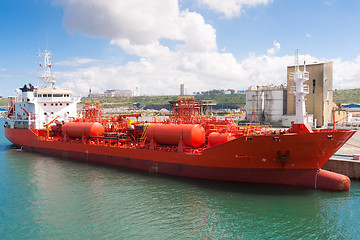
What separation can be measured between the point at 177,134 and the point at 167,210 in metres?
5.87

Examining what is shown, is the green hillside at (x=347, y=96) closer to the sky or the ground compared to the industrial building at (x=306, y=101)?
closer to the sky

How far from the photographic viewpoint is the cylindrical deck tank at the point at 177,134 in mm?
17578

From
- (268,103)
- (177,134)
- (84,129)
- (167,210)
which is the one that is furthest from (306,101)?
(167,210)

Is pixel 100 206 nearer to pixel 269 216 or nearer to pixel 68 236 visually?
pixel 68 236

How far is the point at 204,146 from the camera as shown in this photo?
61.5 feet

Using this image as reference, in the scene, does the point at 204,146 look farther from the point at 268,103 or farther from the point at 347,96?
the point at 347,96

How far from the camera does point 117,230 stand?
449 inches

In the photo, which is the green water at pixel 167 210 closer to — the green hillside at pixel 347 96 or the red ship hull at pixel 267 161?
the red ship hull at pixel 267 161

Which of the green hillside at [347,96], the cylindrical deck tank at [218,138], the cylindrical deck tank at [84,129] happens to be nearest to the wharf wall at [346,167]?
the cylindrical deck tank at [218,138]

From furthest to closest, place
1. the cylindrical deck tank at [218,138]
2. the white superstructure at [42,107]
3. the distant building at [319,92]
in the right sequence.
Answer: the distant building at [319,92], the white superstructure at [42,107], the cylindrical deck tank at [218,138]

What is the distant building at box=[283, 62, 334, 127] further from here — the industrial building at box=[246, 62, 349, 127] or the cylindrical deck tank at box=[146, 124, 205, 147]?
the cylindrical deck tank at box=[146, 124, 205, 147]

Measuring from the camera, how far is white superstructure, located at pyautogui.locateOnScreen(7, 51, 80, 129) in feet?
98.3

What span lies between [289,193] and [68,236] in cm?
1107

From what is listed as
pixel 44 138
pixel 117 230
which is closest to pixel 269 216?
pixel 117 230
